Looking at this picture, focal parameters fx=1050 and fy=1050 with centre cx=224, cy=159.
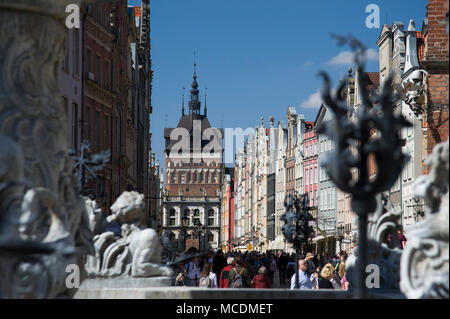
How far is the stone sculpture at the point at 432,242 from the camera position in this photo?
24.2ft

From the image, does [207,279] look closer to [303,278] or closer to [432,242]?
[303,278]

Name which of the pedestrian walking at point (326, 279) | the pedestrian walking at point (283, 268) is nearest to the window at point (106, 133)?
the pedestrian walking at point (283, 268)

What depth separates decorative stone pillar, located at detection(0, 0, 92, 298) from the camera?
7699 mm

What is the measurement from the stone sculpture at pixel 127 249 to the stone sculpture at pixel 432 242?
14.1 ft

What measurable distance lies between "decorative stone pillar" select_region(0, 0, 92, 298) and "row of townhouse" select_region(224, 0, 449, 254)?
2.30m

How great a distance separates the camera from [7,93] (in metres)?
8.17

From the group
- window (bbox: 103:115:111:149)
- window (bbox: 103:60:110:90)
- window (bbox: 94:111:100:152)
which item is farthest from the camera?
window (bbox: 103:60:110:90)

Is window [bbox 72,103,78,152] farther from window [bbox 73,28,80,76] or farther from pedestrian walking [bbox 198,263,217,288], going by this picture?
pedestrian walking [bbox 198,263,217,288]

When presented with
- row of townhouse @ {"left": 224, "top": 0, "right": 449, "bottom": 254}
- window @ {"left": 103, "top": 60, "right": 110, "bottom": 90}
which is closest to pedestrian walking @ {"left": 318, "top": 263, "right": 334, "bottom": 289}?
row of townhouse @ {"left": 224, "top": 0, "right": 449, "bottom": 254}

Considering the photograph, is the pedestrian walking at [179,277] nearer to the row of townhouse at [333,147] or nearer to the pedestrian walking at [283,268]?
the row of townhouse at [333,147]
